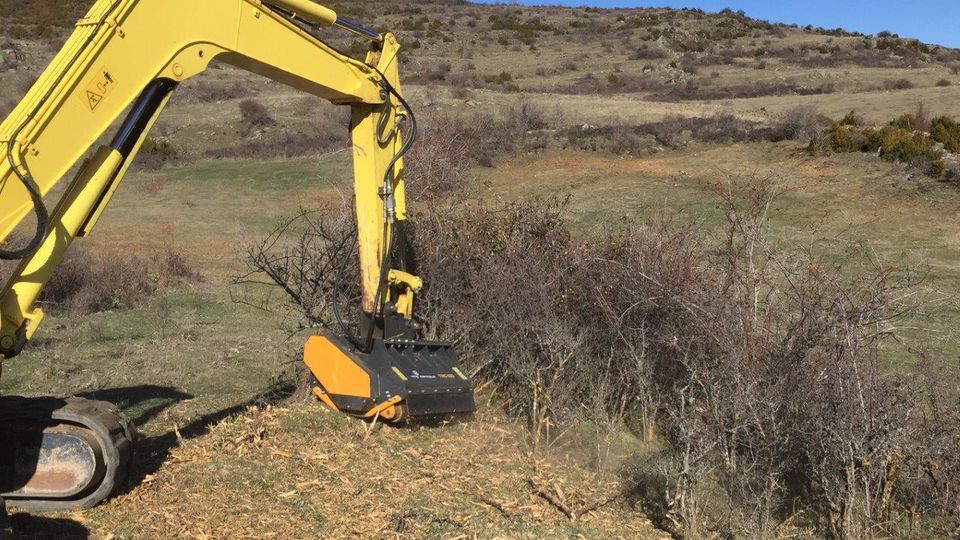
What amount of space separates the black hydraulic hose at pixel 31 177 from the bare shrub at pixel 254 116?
29.0 metres

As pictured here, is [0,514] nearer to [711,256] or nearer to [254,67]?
[254,67]

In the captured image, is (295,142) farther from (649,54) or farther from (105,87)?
(105,87)

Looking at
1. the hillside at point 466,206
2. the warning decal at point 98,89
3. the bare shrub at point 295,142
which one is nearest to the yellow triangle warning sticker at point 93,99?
the warning decal at point 98,89

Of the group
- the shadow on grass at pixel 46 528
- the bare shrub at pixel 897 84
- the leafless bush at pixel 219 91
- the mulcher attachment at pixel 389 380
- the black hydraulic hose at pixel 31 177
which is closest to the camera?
the black hydraulic hose at pixel 31 177

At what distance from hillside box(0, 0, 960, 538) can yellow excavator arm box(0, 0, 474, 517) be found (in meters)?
0.43

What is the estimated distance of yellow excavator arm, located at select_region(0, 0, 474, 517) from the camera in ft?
14.7

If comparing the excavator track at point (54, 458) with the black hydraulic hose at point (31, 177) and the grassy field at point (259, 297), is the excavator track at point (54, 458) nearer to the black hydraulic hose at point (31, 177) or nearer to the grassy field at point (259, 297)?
the grassy field at point (259, 297)

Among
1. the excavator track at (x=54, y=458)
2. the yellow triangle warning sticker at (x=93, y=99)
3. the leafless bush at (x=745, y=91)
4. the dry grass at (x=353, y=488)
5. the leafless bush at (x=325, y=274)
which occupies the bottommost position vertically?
the dry grass at (x=353, y=488)

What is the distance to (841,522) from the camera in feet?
17.3

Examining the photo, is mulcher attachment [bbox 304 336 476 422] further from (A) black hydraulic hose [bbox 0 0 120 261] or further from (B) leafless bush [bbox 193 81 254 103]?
(B) leafless bush [bbox 193 81 254 103]

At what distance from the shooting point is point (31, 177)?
440cm

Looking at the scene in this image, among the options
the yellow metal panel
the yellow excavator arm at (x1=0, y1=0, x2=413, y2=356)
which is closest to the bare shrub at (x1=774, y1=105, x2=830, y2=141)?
the yellow metal panel

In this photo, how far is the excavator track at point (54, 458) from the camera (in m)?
5.16

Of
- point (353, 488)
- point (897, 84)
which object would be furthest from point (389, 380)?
point (897, 84)
